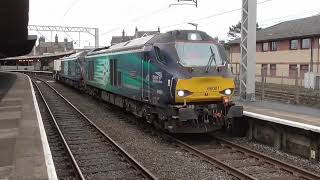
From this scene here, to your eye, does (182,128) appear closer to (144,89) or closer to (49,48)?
(144,89)

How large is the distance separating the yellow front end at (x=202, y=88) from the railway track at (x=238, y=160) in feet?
4.26

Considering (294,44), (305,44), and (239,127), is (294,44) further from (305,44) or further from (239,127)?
(239,127)

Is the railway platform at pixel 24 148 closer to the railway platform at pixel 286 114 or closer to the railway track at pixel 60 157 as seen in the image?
the railway track at pixel 60 157

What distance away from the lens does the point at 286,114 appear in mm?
14562

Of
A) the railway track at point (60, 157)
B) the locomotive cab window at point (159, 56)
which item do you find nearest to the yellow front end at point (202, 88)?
the locomotive cab window at point (159, 56)

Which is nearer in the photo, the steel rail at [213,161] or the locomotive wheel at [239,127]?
the steel rail at [213,161]

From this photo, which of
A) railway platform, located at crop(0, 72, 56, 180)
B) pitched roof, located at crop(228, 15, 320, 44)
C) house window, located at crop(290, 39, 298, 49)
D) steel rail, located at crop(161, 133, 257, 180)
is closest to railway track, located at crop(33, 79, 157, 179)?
railway platform, located at crop(0, 72, 56, 180)

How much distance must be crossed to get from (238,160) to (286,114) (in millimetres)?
3934

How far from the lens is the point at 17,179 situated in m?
8.34

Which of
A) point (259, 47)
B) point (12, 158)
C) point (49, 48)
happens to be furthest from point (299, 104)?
point (49, 48)

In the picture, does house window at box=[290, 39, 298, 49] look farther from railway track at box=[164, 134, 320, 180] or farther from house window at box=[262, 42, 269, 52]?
railway track at box=[164, 134, 320, 180]

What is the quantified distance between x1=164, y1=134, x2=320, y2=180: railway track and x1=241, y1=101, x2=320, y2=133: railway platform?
3.91ft

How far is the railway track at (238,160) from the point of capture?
977 centimetres

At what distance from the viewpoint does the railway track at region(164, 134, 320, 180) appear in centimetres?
977
